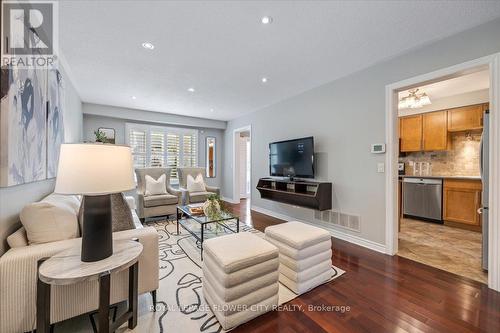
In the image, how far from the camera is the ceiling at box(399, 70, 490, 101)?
3265 mm

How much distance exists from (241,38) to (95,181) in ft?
6.44

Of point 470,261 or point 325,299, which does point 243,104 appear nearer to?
point 325,299

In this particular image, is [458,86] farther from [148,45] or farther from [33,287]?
[33,287]

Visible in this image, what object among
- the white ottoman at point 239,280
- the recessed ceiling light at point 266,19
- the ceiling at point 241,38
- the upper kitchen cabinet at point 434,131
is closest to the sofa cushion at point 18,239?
the white ottoman at point 239,280

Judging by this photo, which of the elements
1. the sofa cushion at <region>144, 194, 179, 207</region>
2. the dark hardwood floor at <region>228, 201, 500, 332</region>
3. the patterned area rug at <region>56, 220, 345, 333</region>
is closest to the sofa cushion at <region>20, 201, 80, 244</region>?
the patterned area rug at <region>56, 220, 345, 333</region>

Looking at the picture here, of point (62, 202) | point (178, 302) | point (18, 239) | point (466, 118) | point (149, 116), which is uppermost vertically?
point (149, 116)

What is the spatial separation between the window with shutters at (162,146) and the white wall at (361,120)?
3375mm

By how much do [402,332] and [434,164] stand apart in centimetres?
452

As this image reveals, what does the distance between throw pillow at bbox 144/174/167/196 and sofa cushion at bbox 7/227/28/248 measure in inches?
113

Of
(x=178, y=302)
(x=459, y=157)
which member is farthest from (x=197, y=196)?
(x=459, y=157)

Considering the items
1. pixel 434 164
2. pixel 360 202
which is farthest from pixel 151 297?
pixel 434 164

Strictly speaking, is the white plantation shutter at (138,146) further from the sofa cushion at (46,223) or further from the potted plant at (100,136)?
the sofa cushion at (46,223)

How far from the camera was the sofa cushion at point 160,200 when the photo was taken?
393cm

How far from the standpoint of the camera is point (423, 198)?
14.0ft
